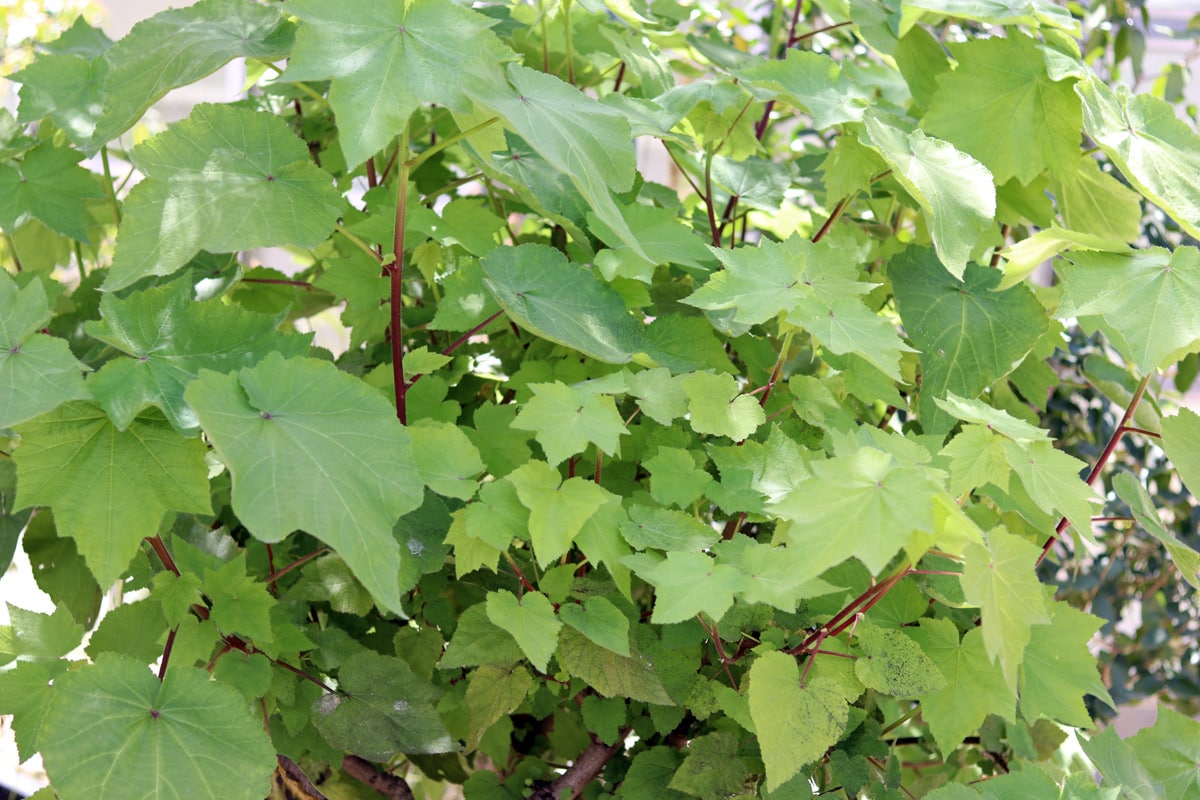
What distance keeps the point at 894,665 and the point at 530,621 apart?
190 millimetres

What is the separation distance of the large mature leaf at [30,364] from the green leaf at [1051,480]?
16.9 inches

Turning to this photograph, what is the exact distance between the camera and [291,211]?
56 cm

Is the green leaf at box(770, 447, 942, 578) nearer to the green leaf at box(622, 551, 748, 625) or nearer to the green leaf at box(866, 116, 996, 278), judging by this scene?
the green leaf at box(622, 551, 748, 625)

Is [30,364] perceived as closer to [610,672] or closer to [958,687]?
[610,672]

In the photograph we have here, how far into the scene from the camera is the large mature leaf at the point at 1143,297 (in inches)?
22.6

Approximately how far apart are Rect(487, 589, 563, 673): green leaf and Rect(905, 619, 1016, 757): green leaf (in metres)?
0.21

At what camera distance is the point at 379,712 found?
0.62 meters

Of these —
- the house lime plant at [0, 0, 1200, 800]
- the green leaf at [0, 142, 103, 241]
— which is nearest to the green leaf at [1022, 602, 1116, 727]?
the house lime plant at [0, 0, 1200, 800]

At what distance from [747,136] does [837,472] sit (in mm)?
400

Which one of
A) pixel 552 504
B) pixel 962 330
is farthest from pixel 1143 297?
pixel 552 504

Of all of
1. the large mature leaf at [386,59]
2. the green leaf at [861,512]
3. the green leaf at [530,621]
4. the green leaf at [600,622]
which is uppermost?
the large mature leaf at [386,59]

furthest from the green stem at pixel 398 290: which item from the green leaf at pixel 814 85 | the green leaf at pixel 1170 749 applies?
the green leaf at pixel 1170 749

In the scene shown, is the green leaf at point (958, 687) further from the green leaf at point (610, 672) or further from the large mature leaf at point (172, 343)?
the large mature leaf at point (172, 343)

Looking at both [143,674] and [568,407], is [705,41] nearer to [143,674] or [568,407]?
[568,407]
